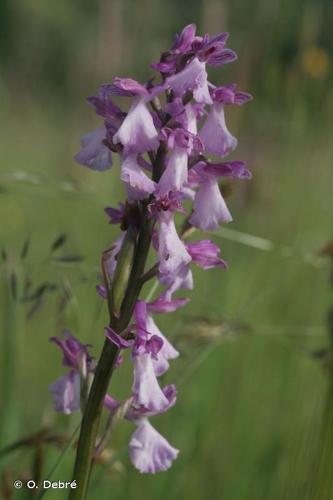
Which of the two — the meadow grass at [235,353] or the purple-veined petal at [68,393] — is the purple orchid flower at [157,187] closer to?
the purple-veined petal at [68,393]

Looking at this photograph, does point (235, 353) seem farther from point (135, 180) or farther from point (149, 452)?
point (135, 180)

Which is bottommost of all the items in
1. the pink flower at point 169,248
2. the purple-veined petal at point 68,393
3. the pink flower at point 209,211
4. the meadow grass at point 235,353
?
the meadow grass at point 235,353

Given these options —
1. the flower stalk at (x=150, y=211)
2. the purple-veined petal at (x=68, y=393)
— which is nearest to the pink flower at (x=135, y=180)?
the flower stalk at (x=150, y=211)

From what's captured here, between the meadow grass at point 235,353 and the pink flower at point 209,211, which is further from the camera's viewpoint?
the meadow grass at point 235,353

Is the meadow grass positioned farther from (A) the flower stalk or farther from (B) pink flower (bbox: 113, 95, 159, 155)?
(B) pink flower (bbox: 113, 95, 159, 155)

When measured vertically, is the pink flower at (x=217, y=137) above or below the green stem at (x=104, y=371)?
above

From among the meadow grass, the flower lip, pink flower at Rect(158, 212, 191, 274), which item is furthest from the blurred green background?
the flower lip

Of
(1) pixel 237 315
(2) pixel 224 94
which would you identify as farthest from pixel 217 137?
(1) pixel 237 315
